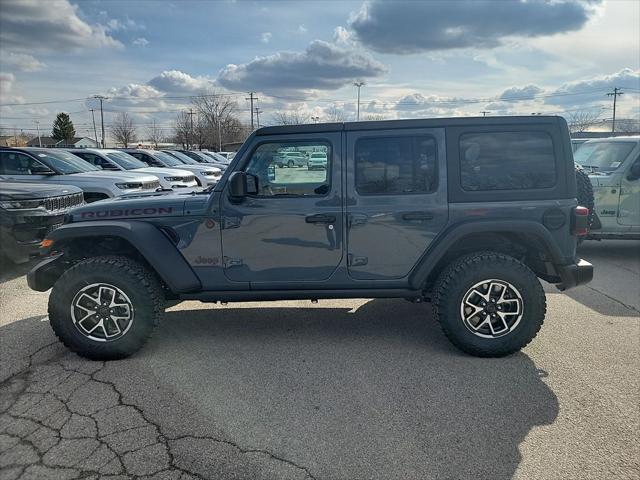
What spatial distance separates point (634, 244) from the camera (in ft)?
28.0

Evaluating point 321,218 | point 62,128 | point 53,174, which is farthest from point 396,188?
point 62,128

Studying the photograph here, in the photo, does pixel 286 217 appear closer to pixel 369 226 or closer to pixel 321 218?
pixel 321 218

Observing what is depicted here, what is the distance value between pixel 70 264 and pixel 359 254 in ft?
8.27

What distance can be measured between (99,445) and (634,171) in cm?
782

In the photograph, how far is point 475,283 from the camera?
3.63 m

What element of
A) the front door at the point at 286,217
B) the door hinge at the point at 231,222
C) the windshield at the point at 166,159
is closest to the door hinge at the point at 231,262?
the front door at the point at 286,217

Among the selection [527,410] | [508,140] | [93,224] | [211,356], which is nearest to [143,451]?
[211,356]

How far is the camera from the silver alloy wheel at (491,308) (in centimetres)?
365

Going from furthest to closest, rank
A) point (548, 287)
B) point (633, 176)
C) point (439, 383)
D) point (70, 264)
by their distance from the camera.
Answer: point (633, 176) < point (548, 287) < point (70, 264) < point (439, 383)

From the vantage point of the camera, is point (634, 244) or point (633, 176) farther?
point (634, 244)

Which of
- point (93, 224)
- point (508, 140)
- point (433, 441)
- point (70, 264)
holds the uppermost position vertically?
point (508, 140)

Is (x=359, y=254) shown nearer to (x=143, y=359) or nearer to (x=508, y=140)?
(x=508, y=140)

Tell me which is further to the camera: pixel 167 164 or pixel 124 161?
pixel 167 164

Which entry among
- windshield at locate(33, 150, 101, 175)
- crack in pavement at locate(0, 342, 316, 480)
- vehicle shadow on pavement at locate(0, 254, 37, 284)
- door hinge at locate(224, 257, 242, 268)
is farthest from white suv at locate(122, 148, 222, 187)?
crack in pavement at locate(0, 342, 316, 480)
